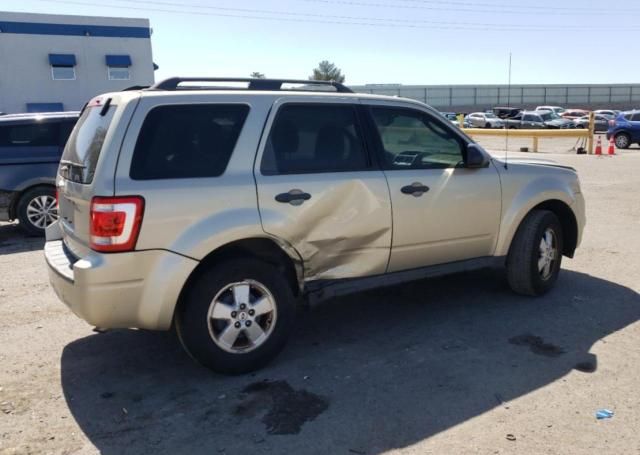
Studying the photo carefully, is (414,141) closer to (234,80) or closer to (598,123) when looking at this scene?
(234,80)

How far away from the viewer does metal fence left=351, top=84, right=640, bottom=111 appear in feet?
229

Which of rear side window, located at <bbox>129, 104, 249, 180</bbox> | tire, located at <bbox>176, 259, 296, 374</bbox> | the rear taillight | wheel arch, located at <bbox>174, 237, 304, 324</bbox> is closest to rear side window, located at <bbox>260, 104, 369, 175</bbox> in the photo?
rear side window, located at <bbox>129, 104, 249, 180</bbox>

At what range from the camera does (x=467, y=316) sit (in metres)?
5.17

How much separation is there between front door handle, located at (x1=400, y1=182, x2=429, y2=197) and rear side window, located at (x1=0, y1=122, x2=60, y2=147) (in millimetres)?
6307

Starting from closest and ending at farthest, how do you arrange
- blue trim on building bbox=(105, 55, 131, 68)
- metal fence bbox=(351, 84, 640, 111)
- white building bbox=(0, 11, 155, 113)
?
white building bbox=(0, 11, 155, 113) → blue trim on building bbox=(105, 55, 131, 68) → metal fence bbox=(351, 84, 640, 111)

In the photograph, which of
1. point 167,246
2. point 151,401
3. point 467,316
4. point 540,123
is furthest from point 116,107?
point 540,123

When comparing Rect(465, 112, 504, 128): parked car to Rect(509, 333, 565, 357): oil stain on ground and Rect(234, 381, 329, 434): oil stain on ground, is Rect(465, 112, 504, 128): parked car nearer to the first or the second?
Rect(509, 333, 565, 357): oil stain on ground

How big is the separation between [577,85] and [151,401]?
7998cm

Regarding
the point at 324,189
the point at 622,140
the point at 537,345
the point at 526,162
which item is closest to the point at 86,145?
the point at 324,189

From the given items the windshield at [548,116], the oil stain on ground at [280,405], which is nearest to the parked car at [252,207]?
the oil stain on ground at [280,405]

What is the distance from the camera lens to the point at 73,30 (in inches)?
1262

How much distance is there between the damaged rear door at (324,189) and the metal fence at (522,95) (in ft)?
216

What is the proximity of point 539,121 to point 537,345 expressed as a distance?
131 feet

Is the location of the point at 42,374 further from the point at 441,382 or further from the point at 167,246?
the point at 441,382
